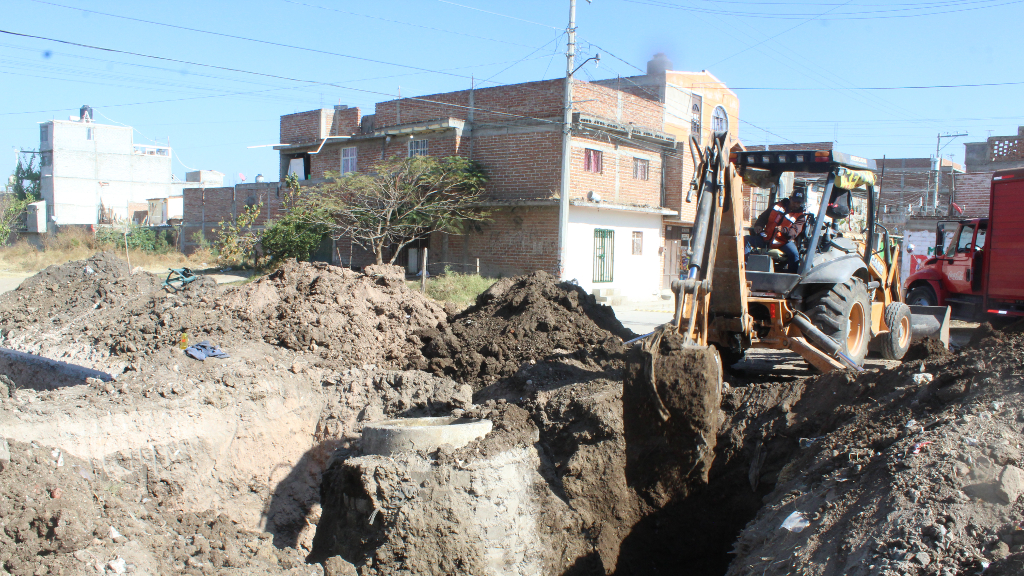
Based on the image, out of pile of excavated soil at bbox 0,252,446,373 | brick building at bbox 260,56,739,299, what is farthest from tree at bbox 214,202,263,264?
pile of excavated soil at bbox 0,252,446,373

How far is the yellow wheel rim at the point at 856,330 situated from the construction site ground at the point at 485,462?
115 centimetres

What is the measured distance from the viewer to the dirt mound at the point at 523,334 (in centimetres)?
751

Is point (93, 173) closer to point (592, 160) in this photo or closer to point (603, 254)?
point (592, 160)

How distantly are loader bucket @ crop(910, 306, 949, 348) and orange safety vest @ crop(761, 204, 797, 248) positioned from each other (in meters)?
3.24

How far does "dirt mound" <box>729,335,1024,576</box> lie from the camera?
3.14 metres

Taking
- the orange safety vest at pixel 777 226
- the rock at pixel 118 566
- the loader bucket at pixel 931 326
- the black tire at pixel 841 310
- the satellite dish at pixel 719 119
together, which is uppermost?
Result: the satellite dish at pixel 719 119

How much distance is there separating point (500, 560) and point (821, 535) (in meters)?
2.30

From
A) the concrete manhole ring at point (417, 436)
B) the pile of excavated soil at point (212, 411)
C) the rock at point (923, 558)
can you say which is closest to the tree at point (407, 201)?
the pile of excavated soil at point (212, 411)

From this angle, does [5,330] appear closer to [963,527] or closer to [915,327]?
[963,527]

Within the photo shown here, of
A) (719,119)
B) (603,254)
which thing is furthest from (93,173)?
(719,119)

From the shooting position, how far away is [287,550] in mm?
4668

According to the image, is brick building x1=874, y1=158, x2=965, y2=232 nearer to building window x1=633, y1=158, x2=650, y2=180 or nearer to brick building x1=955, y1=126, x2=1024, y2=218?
brick building x1=955, y1=126, x2=1024, y2=218

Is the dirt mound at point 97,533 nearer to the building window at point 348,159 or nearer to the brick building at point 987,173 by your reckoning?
the building window at point 348,159

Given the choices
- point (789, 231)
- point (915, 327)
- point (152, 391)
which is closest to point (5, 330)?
point (152, 391)
